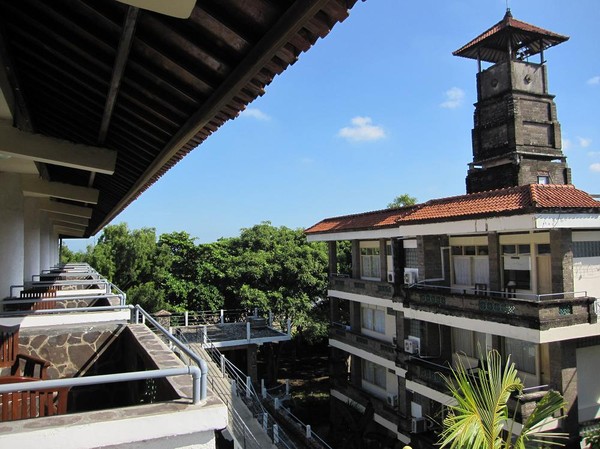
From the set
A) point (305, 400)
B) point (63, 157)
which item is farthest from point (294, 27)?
point (305, 400)

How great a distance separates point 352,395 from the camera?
729 inches

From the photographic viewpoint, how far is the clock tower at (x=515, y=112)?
759 inches

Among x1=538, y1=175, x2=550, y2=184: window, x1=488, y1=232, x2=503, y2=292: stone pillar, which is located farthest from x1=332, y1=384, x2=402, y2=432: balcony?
x1=538, y1=175, x2=550, y2=184: window

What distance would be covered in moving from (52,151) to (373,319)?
15.2m

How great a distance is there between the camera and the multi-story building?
422 inches

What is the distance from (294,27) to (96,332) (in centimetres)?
475

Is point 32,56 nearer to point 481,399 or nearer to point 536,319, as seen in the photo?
point 481,399

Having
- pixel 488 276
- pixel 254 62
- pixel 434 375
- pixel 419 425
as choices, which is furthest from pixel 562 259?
pixel 254 62

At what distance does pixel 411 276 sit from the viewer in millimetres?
14828

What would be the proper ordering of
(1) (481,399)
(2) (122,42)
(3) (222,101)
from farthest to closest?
(1) (481,399), (3) (222,101), (2) (122,42)

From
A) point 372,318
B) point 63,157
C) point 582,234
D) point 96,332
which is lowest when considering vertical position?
point 372,318

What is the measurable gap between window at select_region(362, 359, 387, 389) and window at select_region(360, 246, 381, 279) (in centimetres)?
357

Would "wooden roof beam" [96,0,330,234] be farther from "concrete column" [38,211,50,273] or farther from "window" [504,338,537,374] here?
"concrete column" [38,211,50,273]

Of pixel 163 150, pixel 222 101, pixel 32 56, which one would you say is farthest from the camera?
pixel 163 150
